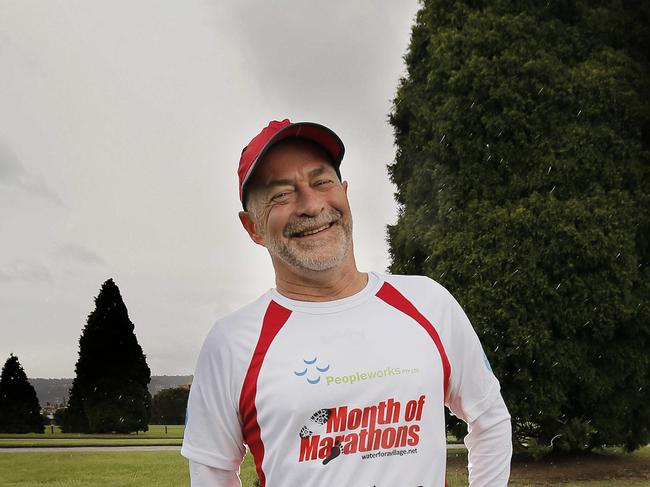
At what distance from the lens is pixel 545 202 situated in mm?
11250

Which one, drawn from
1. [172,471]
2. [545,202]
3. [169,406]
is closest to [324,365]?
[545,202]

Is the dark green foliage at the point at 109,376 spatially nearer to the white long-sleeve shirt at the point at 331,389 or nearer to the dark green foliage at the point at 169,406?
the dark green foliage at the point at 169,406

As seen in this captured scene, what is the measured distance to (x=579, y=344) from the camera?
11.1m

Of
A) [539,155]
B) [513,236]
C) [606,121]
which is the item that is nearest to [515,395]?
[513,236]

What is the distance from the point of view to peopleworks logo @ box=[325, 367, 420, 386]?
6.77 ft

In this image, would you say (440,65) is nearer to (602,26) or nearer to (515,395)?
(602,26)

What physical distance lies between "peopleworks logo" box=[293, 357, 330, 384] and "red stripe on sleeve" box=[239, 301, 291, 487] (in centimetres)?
14

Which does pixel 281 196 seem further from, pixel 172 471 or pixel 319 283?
pixel 172 471

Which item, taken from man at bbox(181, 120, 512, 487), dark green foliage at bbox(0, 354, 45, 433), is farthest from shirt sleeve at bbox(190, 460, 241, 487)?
dark green foliage at bbox(0, 354, 45, 433)

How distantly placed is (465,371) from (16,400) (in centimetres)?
2713

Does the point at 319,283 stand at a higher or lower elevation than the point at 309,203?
lower

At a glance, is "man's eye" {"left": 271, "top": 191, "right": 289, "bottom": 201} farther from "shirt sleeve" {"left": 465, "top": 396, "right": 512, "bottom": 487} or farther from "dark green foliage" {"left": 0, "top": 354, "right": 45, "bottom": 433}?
"dark green foliage" {"left": 0, "top": 354, "right": 45, "bottom": 433}

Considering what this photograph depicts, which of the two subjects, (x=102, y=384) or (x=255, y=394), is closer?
(x=255, y=394)

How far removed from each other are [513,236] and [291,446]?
9617mm
